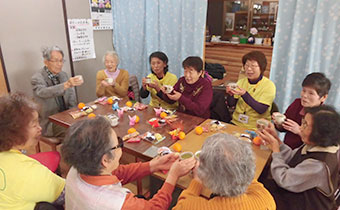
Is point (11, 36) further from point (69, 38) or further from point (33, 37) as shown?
point (69, 38)

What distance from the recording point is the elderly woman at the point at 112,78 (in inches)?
115

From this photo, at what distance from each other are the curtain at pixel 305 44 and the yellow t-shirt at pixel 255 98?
449 mm

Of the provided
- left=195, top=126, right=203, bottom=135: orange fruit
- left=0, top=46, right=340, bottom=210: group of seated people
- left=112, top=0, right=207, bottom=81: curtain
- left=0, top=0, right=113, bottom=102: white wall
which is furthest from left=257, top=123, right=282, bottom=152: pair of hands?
left=0, top=0, right=113, bottom=102: white wall

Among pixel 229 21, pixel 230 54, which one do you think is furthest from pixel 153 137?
pixel 229 21

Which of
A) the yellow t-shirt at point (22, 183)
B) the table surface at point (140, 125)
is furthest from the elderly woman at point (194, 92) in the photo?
the yellow t-shirt at point (22, 183)

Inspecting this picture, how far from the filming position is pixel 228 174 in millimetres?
924

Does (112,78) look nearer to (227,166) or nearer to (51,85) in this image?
(51,85)

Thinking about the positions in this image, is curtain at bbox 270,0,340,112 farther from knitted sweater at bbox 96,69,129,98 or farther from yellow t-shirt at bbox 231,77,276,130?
knitted sweater at bbox 96,69,129,98

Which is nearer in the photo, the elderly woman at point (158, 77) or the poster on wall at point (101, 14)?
the elderly woman at point (158, 77)

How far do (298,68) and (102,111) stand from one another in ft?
6.82

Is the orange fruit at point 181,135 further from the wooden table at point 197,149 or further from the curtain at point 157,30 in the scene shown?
the curtain at point 157,30

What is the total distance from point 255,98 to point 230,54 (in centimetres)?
355

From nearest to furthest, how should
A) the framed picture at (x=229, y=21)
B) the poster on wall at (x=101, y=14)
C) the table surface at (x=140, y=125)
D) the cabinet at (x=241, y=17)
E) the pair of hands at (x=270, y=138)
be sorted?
the pair of hands at (x=270, y=138), the table surface at (x=140, y=125), the poster on wall at (x=101, y=14), the cabinet at (x=241, y=17), the framed picture at (x=229, y=21)

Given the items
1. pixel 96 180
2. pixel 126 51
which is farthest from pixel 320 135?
pixel 126 51
